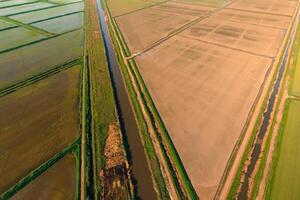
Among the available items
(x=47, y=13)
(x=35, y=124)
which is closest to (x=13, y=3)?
(x=47, y=13)

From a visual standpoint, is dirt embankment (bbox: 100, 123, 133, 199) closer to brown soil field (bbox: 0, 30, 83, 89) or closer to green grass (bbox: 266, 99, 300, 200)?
green grass (bbox: 266, 99, 300, 200)

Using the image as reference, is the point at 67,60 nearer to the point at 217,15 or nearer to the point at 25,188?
Result: the point at 25,188

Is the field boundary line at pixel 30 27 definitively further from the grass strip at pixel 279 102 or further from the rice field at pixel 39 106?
the grass strip at pixel 279 102

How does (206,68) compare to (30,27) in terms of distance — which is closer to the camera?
(206,68)

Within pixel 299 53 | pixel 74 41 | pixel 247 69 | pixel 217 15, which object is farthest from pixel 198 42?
pixel 74 41

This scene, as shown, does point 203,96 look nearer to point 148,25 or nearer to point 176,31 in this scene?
point 176,31

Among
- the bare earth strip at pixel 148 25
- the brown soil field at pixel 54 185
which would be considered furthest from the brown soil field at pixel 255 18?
the brown soil field at pixel 54 185

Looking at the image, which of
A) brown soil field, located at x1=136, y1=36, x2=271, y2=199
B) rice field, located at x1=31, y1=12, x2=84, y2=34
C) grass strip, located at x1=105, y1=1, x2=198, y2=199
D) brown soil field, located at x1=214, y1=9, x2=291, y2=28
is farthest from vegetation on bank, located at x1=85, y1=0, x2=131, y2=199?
brown soil field, located at x1=214, y1=9, x2=291, y2=28
